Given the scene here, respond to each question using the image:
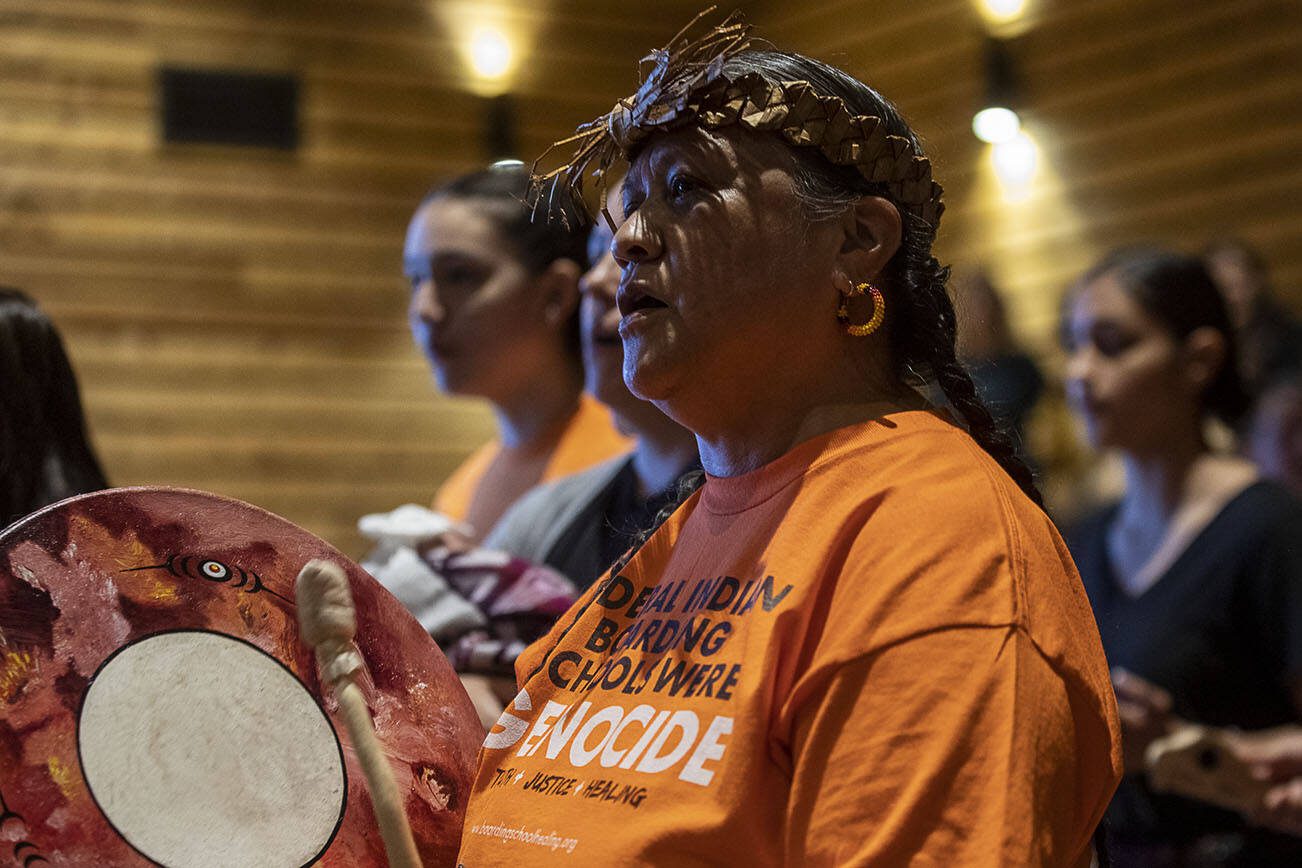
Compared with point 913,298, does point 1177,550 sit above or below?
below

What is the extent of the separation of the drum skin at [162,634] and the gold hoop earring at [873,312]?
46 centimetres

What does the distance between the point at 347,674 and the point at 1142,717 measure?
1.51 meters

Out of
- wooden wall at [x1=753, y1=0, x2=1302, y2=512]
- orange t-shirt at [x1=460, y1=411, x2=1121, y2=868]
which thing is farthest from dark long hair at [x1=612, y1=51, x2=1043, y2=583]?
wooden wall at [x1=753, y1=0, x2=1302, y2=512]

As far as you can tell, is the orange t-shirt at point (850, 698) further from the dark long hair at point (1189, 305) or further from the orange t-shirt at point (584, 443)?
the dark long hair at point (1189, 305)

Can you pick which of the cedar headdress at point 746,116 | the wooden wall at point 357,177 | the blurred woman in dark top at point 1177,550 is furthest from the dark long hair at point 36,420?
the wooden wall at point 357,177

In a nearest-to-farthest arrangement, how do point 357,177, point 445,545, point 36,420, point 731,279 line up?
point 731,279
point 36,420
point 445,545
point 357,177

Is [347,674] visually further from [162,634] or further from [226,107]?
[226,107]

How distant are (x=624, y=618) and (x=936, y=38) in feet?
15.8

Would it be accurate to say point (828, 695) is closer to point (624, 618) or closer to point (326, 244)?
point (624, 618)

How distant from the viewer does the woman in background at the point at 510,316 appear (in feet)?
8.98

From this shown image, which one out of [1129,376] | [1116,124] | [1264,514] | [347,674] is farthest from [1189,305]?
[1116,124]

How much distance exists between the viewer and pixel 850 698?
957 mm

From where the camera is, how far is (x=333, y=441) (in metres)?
5.99

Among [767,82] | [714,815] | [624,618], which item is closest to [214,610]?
[624,618]
